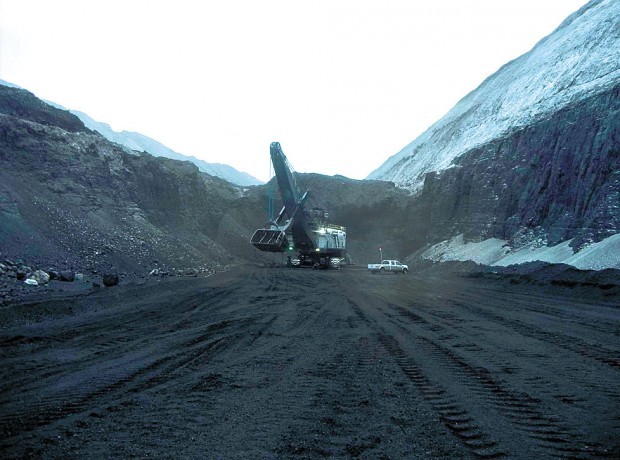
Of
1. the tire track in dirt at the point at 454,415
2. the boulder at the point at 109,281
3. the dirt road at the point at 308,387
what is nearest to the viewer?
the tire track in dirt at the point at 454,415

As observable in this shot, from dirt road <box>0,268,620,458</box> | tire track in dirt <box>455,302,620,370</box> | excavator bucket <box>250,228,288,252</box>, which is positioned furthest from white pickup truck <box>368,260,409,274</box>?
dirt road <box>0,268,620,458</box>

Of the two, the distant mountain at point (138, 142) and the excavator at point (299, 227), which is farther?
the distant mountain at point (138, 142)

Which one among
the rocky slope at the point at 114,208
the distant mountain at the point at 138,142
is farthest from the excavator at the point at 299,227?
the distant mountain at the point at 138,142

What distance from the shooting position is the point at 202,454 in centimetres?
359

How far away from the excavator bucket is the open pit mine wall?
66.9 ft

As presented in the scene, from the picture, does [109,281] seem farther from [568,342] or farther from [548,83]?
[548,83]

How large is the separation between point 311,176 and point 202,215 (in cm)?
2161

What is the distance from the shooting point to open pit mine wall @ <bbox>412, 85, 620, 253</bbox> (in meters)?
32.3

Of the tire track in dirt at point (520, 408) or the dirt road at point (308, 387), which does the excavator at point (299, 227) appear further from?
the tire track in dirt at point (520, 408)

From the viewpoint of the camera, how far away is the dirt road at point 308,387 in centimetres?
379

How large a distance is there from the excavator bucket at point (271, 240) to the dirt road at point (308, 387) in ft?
85.9

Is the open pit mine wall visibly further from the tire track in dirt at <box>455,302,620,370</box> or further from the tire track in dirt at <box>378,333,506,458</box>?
the tire track in dirt at <box>378,333,506,458</box>

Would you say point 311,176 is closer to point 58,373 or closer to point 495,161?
point 495,161

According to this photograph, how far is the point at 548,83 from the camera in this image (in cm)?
5025
